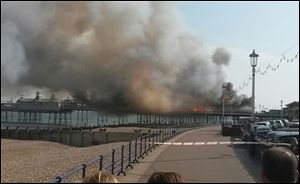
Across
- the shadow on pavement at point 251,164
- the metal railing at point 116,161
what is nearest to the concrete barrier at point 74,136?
the metal railing at point 116,161

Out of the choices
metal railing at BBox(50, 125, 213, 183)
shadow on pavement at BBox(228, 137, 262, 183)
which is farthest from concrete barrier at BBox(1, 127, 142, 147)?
shadow on pavement at BBox(228, 137, 262, 183)

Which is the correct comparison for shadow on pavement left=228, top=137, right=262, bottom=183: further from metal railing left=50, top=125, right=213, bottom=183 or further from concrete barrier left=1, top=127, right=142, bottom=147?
concrete barrier left=1, top=127, right=142, bottom=147

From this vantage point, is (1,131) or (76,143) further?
(76,143)

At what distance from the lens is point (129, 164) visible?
52.0 feet

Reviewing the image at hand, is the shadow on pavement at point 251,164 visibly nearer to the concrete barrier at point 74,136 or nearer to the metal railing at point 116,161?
the metal railing at point 116,161

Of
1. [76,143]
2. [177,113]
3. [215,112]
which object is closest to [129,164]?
[177,113]

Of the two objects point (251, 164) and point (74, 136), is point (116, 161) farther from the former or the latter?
point (74, 136)

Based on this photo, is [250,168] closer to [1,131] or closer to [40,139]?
[1,131]

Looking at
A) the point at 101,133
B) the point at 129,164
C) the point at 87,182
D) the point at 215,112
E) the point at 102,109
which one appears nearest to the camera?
the point at 87,182

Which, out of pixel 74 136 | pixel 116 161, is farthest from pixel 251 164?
pixel 74 136

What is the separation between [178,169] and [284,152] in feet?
38.3

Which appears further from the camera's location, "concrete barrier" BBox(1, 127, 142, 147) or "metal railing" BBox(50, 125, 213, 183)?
"concrete barrier" BBox(1, 127, 142, 147)

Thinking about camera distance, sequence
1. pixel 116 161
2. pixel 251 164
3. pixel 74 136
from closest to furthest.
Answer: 1. pixel 116 161
2. pixel 251 164
3. pixel 74 136

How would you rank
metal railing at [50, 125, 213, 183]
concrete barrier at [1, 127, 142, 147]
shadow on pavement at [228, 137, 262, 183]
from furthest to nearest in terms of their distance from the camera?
concrete barrier at [1, 127, 142, 147], shadow on pavement at [228, 137, 262, 183], metal railing at [50, 125, 213, 183]
